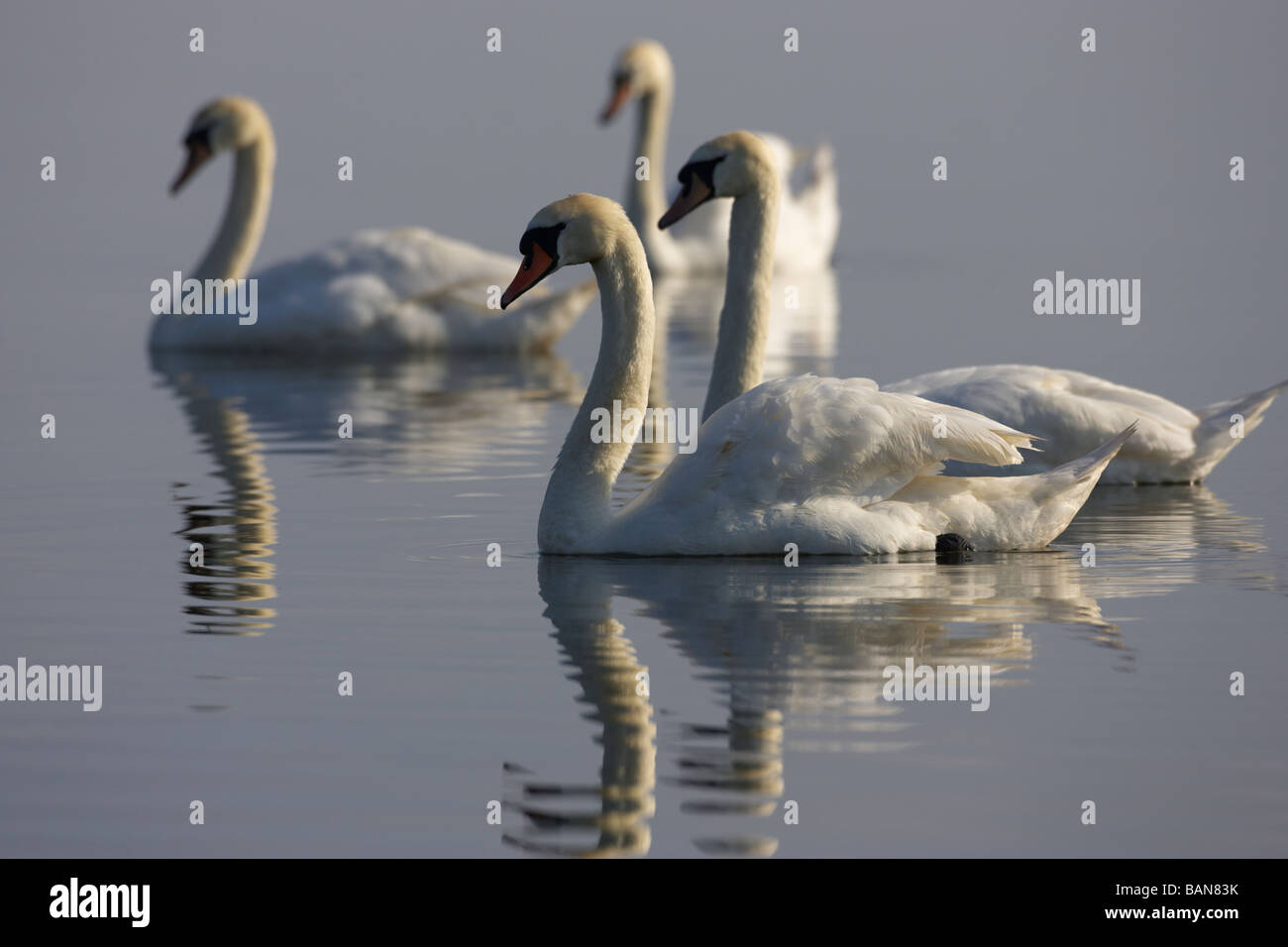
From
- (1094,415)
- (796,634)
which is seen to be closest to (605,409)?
(796,634)

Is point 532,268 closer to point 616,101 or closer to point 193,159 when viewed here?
point 193,159

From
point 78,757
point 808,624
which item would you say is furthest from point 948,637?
point 78,757

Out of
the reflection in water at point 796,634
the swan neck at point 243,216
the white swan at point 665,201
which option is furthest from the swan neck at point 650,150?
the reflection in water at point 796,634

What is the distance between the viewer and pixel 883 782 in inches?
260

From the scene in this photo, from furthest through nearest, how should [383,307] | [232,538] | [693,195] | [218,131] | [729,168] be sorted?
[218,131], [383,307], [693,195], [729,168], [232,538]

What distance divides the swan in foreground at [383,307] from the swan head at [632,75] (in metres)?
9.30

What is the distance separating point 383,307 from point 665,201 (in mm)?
14502

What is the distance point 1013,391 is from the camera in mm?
12117

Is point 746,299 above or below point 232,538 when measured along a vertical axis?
above

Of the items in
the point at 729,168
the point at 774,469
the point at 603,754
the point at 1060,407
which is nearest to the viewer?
the point at 603,754

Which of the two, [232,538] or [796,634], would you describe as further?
[232,538]

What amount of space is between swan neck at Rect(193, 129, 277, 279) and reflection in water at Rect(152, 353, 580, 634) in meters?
1.15

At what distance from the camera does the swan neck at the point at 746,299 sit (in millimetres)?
12289

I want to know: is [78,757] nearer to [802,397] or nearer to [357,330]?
[802,397]
